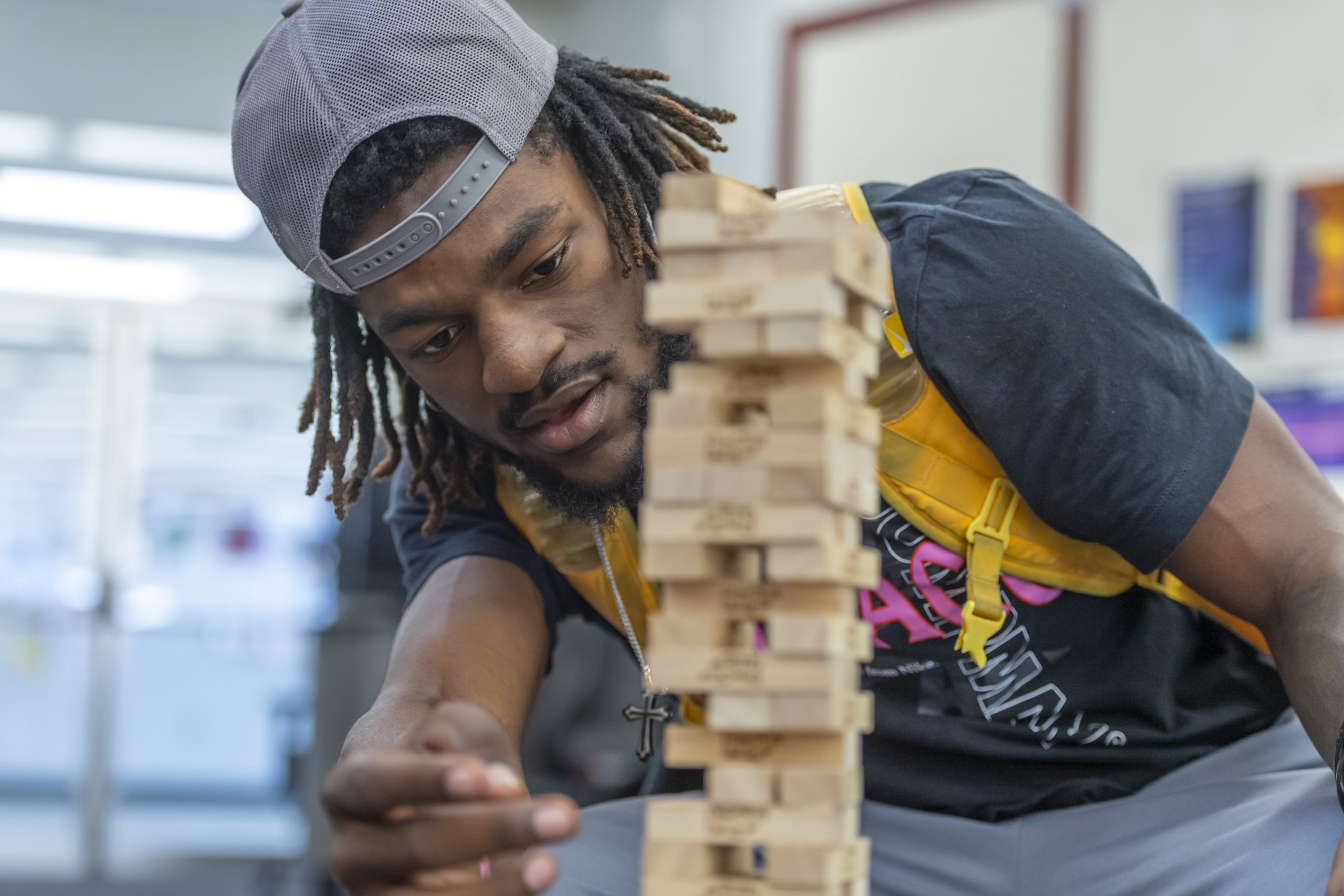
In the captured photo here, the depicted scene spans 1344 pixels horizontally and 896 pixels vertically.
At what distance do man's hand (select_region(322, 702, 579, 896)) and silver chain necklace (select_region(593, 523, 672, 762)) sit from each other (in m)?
0.51

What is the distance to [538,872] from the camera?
0.96 metres

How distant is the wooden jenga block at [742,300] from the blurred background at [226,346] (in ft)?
9.02

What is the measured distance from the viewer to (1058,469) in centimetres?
132

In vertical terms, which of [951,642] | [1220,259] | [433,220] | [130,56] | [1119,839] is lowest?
[1119,839]

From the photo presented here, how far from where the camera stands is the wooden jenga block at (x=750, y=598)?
38.0 inches

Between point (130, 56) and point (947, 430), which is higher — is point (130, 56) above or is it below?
above

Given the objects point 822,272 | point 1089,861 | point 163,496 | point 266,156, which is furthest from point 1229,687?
point 163,496

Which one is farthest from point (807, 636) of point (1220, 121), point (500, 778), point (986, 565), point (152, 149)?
point (152, 149)

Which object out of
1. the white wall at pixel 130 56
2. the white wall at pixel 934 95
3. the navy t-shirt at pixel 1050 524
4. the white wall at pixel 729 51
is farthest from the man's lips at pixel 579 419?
the white wall at pixel 130 56

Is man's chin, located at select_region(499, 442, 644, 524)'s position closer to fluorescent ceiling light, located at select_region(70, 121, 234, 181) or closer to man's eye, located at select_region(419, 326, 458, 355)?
man's eye, located at select_region(419, 326, 458, 355)

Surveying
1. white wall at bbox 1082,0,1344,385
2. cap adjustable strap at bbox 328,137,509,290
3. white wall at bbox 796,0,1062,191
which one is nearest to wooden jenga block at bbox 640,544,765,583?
cap adjustable strap at bbox 328,137,509,290

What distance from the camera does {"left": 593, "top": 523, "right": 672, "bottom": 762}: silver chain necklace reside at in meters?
1.56

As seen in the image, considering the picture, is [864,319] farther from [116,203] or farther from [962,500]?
[116,203]

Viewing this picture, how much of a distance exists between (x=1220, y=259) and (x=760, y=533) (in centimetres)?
290
